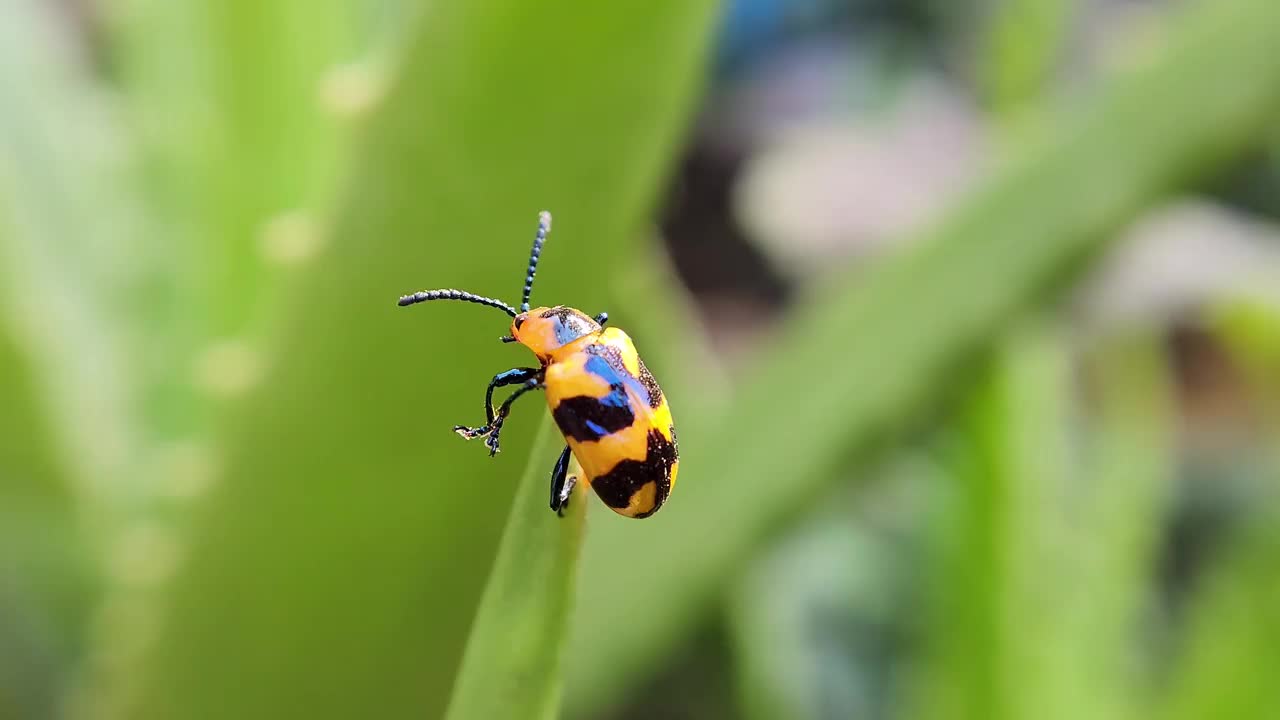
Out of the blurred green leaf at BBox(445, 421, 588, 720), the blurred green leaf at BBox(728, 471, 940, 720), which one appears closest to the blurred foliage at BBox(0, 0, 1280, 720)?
the blurred green leaf at BBox(445, 421, 588, 720)

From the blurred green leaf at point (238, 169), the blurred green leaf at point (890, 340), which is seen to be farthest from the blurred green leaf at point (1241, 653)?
the blurred green leaf at point (238, 169)

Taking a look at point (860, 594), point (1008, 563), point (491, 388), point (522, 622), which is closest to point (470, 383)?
point (491, 388)

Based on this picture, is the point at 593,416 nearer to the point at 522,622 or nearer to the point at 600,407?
the point at 600,407

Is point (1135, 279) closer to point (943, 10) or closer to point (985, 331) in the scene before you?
point (985, 331)

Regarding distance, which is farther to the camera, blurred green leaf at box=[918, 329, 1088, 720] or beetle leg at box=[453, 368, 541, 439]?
blurred green leaf at box=[918, 329, 1088, 720]

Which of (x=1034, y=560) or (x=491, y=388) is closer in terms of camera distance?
(x=491, y=388)

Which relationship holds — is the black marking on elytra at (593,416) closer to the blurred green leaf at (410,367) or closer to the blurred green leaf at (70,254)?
the blurred green leaf at (410,367)

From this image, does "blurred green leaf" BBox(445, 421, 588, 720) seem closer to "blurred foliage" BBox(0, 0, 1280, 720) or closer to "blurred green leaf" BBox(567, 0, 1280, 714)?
"blurred foliage" BBox(0, 0, 1280, 720)
